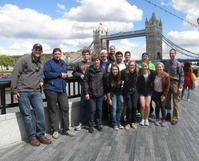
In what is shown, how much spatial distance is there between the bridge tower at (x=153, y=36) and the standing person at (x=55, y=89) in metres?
70.4

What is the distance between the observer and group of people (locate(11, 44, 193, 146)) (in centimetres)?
529

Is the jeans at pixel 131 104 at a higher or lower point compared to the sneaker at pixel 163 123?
higher

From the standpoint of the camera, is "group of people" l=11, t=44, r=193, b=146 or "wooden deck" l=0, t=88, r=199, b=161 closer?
"wooden deck" l=0, t=88, r=199, b=161

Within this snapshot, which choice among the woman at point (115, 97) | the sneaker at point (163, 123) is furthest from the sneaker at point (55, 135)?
the sneaker at point (163, 123)

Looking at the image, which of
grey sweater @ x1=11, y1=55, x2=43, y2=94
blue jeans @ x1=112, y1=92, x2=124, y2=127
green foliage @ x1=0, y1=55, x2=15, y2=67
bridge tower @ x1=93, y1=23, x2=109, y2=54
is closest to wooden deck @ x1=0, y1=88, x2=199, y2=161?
blue jeans @ x1=112, y1=92, x2=124, y2=127

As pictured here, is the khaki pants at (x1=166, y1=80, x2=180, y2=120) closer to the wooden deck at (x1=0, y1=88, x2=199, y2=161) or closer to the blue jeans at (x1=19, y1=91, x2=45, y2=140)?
the wooden deck at (x1=0, y1=88, x2=199, y2=161)

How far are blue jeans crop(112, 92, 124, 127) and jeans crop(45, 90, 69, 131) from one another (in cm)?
96

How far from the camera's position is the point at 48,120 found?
236 inches

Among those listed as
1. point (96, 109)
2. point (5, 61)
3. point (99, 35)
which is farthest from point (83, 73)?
point (5, 61)

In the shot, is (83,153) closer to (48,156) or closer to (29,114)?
(48,156)

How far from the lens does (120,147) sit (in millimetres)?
5215

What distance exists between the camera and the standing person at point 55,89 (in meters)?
5.65

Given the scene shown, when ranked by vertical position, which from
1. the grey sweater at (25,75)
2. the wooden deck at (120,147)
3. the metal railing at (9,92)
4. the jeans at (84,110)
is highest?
the grey sweater at (25,75)

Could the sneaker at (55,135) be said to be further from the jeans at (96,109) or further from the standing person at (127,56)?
the standing person at (127,56)
